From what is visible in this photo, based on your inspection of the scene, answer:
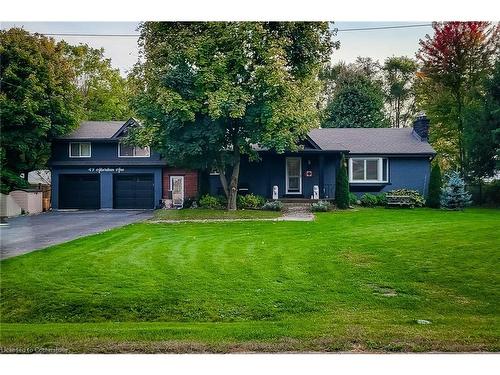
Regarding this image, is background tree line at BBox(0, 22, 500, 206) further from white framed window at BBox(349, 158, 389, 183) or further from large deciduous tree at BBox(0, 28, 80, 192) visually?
white framed window at BBox(349, 158, 389, 183)

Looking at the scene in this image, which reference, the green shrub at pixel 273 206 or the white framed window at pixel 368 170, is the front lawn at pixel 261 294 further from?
the green shrub at pixel 273 206

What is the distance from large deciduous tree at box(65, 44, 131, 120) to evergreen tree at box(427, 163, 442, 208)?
12.4 ft

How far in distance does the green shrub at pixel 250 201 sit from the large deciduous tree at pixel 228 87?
0.40 feet

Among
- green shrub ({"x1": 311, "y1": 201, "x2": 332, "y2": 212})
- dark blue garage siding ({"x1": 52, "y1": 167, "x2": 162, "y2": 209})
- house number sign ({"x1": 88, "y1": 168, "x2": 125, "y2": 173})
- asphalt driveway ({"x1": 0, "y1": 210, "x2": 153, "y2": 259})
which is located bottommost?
asphalt driveway ({"x1": 0, "y1": 210, "x2": 153, "y2": 259})

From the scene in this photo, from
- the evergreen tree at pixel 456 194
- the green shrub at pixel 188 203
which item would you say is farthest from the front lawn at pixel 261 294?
the green shrub at pixel 188 203

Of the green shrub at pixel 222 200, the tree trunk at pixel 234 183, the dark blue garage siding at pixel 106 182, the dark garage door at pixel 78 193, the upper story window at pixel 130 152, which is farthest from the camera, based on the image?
the upper story window at pixel 130 152

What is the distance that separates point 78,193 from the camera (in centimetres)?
611

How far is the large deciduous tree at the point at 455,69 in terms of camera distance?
5438 mm

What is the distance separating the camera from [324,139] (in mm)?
7609

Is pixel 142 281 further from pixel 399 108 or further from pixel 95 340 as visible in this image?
pixel 399 108

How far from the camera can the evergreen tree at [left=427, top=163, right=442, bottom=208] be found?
609cm

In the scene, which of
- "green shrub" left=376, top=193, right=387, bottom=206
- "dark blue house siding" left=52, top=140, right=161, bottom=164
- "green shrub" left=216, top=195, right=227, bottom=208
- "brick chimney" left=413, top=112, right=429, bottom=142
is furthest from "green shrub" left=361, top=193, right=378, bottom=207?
"dark blue house siding" left=52, top=140, right=161, bottom=164

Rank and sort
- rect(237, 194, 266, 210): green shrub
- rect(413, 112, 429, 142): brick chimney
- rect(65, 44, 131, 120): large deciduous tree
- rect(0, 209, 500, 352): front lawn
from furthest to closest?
rect(237, 194, 266, 210): green shrub < rect(413, 112, 429, 142): brick chimney < rect(65, 44, 131, 120): large deciduous tree < rect(0, 209, 500, 352): front lawn

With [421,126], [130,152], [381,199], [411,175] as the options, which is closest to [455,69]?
[421,126]
